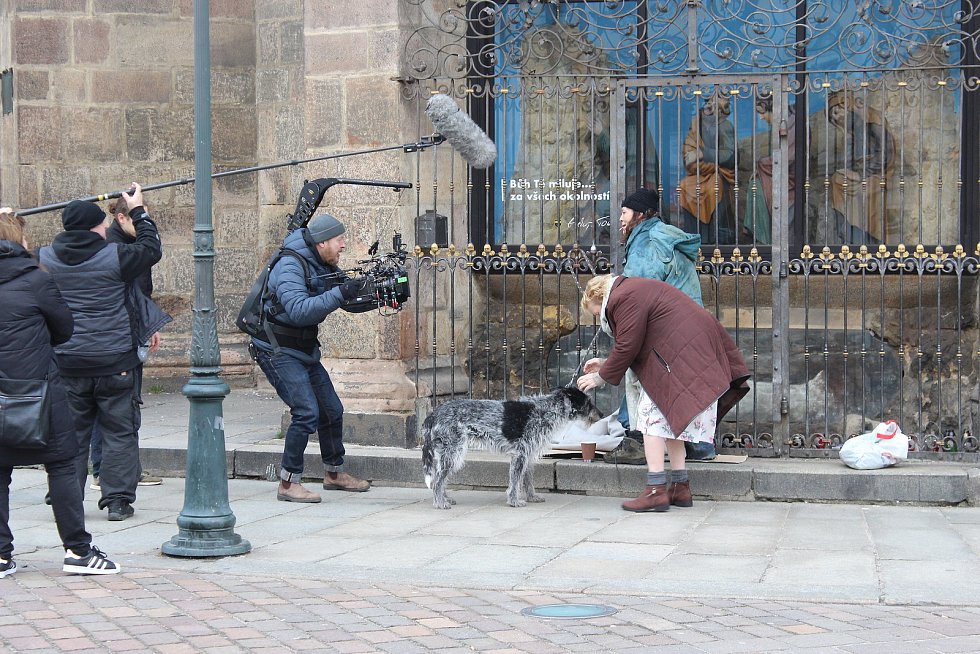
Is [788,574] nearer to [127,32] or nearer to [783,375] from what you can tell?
[783,375]

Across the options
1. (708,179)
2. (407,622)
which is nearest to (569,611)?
(407,622)

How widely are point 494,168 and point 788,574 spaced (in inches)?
189

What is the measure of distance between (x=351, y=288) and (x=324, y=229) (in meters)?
0.47

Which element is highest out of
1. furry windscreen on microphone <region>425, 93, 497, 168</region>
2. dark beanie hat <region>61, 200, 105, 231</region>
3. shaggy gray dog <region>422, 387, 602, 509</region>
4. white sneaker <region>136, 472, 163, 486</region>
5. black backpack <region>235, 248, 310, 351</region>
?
furry windscreen on microphone <region>425, 93, 497, 168</region>

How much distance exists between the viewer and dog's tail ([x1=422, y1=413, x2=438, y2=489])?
8.54 meters

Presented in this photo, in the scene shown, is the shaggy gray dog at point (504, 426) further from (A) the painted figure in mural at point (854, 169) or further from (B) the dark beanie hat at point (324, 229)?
(A) the painted figure in mural at point (854, 169)

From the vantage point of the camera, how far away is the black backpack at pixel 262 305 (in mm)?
8617

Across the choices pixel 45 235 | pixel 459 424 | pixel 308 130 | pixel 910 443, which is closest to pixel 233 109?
pixel 45 235

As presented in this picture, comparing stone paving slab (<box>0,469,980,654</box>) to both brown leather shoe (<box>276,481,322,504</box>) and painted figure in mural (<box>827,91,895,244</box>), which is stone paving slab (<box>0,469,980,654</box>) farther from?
painted figure in mural (<box>827,91,895,244</box>)

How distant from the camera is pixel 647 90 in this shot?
376 inches

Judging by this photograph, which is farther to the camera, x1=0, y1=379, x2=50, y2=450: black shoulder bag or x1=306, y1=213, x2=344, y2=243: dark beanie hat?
x1=306, y1=213, x2=344, y2=243: dark beanie hat

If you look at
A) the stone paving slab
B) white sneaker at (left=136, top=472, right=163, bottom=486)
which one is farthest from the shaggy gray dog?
white sneaker at (left=136, top=472, right=163, bottom=486)

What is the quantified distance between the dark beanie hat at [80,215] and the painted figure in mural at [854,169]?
17.7ft

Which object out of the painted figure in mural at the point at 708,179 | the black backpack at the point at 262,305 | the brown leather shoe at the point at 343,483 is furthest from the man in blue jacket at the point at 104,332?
the painted figure in mural at the point at 708,179
